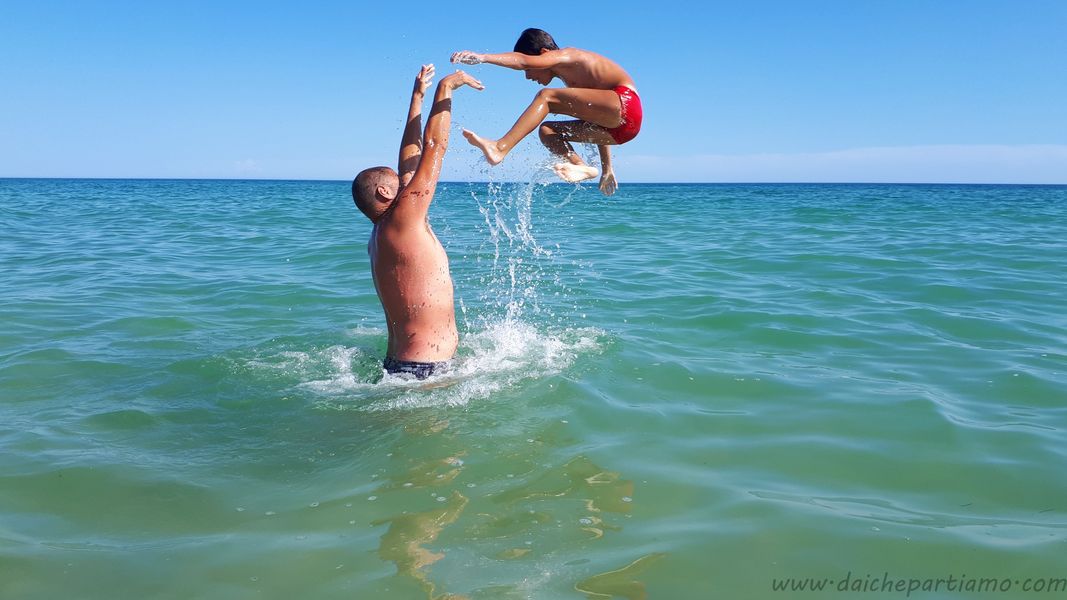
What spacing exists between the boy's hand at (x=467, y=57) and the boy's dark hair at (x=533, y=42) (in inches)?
32.5

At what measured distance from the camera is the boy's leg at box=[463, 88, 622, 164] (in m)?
4.91

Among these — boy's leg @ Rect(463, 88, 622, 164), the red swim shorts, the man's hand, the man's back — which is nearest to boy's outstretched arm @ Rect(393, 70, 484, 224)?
the man's back

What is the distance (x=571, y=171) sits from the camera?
588 centimetres

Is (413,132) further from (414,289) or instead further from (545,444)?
(545,444)

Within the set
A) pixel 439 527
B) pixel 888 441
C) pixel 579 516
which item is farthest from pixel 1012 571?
pixel 439 527

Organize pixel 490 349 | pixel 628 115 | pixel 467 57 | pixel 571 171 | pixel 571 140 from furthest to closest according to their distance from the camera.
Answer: pixel 490 349
pixel 571 140
pixel 571 171
pixel 628 115
pixel 467 57

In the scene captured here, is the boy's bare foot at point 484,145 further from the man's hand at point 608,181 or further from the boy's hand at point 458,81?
the man's hand at point 608,181

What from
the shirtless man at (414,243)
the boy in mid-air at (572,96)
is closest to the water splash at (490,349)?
the shirtless man at (414,243)

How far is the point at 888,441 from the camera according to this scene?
472 centimetres

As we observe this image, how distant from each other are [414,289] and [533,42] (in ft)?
6.02

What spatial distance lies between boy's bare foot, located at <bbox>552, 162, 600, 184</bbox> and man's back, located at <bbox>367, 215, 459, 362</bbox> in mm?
1153

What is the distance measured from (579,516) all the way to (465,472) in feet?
2.52

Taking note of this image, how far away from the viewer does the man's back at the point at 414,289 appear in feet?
16.6

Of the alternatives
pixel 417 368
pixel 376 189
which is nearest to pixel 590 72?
Result: pixel 376 189
